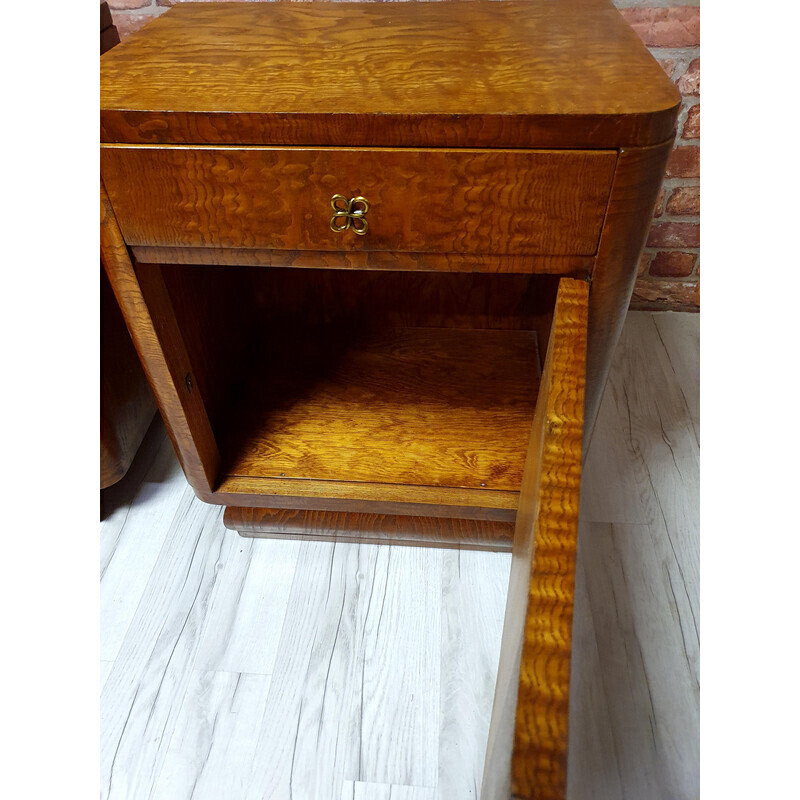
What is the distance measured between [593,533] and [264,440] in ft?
1.50

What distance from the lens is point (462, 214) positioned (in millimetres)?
542

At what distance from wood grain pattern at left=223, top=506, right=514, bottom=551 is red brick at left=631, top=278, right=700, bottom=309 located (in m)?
0.62

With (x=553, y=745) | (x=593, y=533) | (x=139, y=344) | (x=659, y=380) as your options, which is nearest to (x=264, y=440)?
(x=139, y=344)

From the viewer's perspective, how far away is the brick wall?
0.91 metres

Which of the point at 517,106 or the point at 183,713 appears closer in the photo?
the point at 517,106

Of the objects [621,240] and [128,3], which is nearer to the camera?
[621,240]

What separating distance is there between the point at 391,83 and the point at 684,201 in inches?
28.9

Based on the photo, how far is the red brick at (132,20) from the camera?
0.92m

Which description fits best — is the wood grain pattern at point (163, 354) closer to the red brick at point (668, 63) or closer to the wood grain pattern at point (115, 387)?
the wood grain pattern at point (115, 387)

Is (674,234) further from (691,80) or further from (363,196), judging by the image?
(363,196)

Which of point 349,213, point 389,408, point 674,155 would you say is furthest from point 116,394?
point 674,155

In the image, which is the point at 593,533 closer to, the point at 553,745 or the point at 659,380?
the point at 659,380

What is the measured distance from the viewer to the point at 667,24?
3.00 ft

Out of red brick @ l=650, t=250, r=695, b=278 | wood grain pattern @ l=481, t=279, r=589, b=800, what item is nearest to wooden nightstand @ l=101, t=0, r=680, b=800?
wood grain pattern @ l=481, t=279, r=589, b=800
